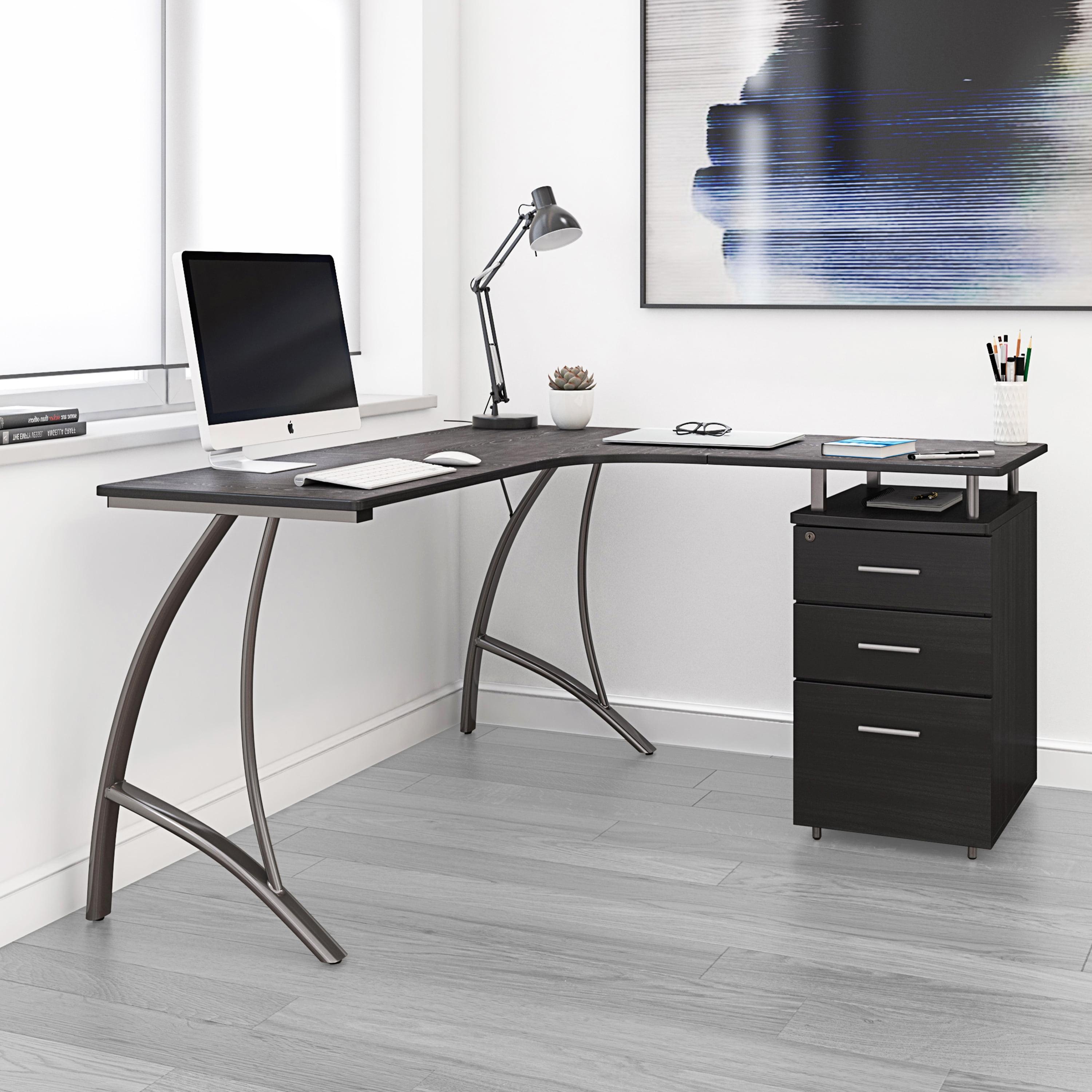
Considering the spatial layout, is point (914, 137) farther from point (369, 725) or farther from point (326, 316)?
point (369, 725)

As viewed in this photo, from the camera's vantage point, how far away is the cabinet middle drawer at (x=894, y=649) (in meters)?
2.79

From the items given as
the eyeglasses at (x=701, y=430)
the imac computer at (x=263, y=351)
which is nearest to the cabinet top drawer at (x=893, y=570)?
the eyeglasses at (x=701, y=430)

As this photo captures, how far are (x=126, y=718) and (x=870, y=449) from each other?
153cm

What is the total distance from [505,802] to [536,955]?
2.67ft

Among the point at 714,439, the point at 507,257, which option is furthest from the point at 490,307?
the point at 714,439

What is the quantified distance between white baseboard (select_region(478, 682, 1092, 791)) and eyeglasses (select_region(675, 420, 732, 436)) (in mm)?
806

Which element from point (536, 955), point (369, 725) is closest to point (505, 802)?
point (369, 725)

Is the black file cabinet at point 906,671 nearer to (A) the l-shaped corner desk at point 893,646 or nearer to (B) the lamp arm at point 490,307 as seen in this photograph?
(A) the l-shaped corner desk at point 893,646

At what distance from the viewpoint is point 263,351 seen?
104 inches

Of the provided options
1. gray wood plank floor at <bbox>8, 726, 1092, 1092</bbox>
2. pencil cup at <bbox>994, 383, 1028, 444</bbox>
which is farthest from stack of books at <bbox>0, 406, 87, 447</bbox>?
pencil cup at <bbox>994, 383, 1028, 444</bbox>

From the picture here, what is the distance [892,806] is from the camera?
2.87 metres

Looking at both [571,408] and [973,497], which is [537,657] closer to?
[571,408]

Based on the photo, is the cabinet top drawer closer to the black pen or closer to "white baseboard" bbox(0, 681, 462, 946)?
the black pen

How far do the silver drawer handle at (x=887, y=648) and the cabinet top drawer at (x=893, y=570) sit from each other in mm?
75
